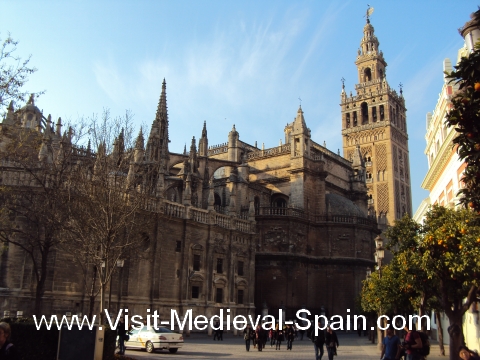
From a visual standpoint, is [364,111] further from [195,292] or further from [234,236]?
[195,292]

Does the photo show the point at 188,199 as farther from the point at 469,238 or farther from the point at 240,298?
the point at 469,238

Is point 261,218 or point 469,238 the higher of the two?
point 261,218

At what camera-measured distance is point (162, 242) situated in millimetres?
29484

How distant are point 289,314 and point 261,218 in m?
8.32

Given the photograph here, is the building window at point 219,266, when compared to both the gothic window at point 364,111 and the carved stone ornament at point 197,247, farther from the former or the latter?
the gothic window at point 364,111

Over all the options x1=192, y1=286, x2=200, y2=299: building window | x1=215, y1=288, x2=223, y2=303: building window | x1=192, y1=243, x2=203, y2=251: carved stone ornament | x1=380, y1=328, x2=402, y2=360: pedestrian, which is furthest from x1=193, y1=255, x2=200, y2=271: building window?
x1=380, y1=328, x2=402, y2=360: pedestrian

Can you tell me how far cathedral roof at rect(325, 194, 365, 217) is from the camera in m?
46.9

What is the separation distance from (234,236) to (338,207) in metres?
16.4

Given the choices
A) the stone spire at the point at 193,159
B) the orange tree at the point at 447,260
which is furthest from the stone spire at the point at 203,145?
the orange tree at the point at 447,260

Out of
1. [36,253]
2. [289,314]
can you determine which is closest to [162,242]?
[36,253]

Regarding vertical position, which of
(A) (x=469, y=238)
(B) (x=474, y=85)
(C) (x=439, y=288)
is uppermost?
(B) (x=474, y=85)

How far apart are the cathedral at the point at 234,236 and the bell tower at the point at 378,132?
→ 15949 millimetres

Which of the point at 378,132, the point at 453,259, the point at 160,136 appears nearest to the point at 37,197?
the point at 453,259

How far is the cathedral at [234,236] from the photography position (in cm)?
2503
